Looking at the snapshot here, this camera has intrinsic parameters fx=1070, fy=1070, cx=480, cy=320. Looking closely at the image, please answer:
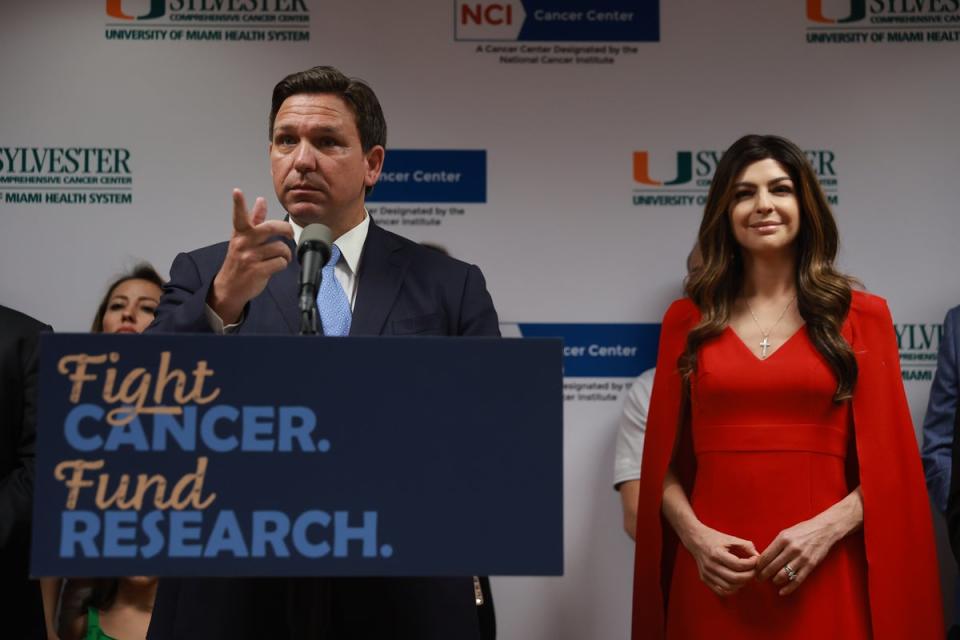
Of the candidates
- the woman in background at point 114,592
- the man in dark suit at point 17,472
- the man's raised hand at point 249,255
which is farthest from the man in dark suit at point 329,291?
the woman in background at point 114,592

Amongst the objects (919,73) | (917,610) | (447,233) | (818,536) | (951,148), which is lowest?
(917,610)

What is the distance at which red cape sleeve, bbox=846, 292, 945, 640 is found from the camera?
2.46 metres

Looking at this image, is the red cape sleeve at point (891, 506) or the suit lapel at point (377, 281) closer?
the suit lapel at point (377, 281)

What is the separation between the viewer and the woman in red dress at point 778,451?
247cm

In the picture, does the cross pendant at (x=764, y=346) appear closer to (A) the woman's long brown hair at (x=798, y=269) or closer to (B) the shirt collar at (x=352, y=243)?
→ (A) the woman's long brown hair at (x=798, y=269)

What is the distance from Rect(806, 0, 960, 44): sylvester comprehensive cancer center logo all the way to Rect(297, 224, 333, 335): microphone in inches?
131

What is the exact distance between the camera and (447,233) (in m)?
4.21

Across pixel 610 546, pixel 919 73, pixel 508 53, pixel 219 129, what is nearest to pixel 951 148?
pixel 919 73

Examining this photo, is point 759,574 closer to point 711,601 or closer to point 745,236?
point 711,601

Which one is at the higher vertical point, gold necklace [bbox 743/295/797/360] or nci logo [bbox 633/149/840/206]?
nci logo [bbox 633/149/840/206]

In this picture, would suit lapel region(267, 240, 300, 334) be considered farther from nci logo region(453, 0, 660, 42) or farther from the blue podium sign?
nci logo region(453, 0, 660, 42)

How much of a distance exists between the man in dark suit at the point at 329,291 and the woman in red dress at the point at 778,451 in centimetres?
90

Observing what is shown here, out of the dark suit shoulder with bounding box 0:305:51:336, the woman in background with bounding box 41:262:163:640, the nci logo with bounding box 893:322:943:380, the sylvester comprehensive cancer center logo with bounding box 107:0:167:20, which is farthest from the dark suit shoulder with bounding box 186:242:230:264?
the nci logo with bounding box 893:322:943:380

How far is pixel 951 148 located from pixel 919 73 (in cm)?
32
